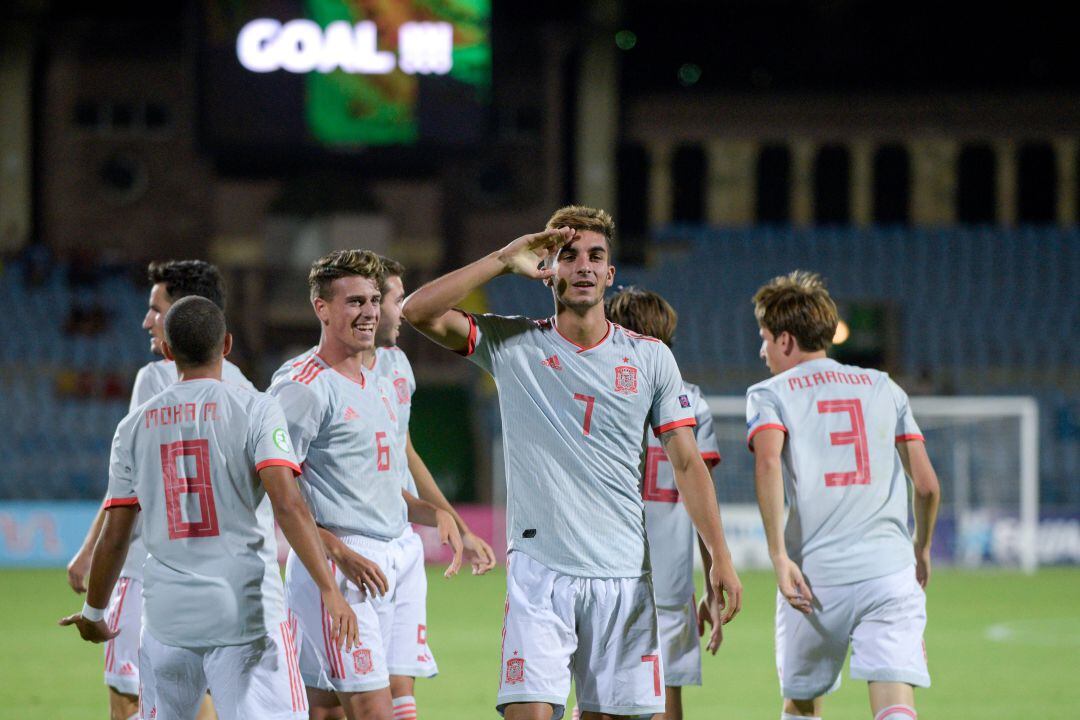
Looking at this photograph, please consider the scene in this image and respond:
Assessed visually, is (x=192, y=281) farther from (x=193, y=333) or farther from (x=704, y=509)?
(x=704, y=509)

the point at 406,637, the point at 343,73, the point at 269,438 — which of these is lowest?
the point at 406,637

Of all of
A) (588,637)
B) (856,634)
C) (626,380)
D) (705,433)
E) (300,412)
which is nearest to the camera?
(588,637)

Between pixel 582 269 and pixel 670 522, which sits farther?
pixel 670 522

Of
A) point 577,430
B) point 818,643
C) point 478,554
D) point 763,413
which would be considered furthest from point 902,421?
point 478,554

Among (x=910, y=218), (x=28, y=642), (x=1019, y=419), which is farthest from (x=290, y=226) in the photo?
(x=28, y=642)

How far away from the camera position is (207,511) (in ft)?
13.8

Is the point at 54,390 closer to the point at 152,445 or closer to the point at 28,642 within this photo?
the point at 28,642

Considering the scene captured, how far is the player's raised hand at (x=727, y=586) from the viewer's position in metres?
4.49

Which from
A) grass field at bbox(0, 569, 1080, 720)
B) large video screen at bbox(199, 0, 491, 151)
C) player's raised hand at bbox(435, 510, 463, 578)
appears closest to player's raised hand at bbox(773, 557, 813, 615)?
player's raised hand at bbox(435, 510, 463, 578)

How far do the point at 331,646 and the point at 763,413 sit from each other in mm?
1825

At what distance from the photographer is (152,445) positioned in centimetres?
427

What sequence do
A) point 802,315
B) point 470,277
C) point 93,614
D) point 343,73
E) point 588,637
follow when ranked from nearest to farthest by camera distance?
1. point 93,614
2. point 470,277
3. point 588,637
4. point 802,315
5. point 343,73

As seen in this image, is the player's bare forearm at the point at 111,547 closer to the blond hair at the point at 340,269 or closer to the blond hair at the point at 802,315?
the blond hair at the point at 340,269

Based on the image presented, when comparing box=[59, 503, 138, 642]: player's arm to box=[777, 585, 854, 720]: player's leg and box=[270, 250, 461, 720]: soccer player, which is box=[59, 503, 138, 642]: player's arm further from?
box=[777, 585, 854, 720]: player's leg
